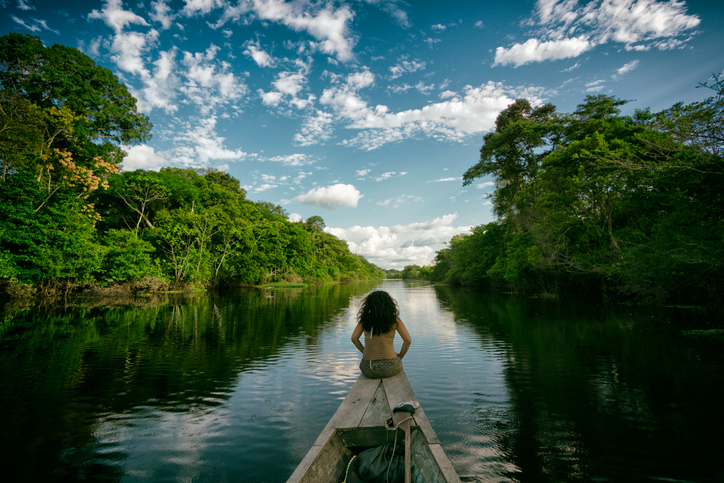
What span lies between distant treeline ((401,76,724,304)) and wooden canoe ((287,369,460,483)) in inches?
402

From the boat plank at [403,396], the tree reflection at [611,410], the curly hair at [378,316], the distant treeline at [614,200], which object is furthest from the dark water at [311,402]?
the distant treeline at [614,200]

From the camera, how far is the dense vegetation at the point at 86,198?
17.1 m

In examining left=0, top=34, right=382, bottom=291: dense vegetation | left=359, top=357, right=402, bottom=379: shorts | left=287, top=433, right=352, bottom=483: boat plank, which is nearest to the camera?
left=287, top=433, right=352, bottom=483: boat plank

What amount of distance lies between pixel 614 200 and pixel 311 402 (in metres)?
22.5

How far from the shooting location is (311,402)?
5766mm

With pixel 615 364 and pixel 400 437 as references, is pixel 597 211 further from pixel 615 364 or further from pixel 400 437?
pixel 400 437

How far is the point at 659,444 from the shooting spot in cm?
420

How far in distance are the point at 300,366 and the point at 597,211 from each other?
869 inches

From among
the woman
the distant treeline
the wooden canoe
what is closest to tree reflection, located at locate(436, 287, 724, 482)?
the wooden canoe

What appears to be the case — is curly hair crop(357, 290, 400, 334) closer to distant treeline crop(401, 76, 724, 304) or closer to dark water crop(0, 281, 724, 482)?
dark water crop(0, 281, 724, 482)

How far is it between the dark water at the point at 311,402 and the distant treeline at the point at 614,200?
14.8ft

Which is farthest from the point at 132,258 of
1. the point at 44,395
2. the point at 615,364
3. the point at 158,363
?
the point at 615,364

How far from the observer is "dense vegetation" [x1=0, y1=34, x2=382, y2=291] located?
1706 centimetres

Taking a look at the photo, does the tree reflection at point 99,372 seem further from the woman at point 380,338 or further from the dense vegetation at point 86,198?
the dense vegetation at point 86,198
